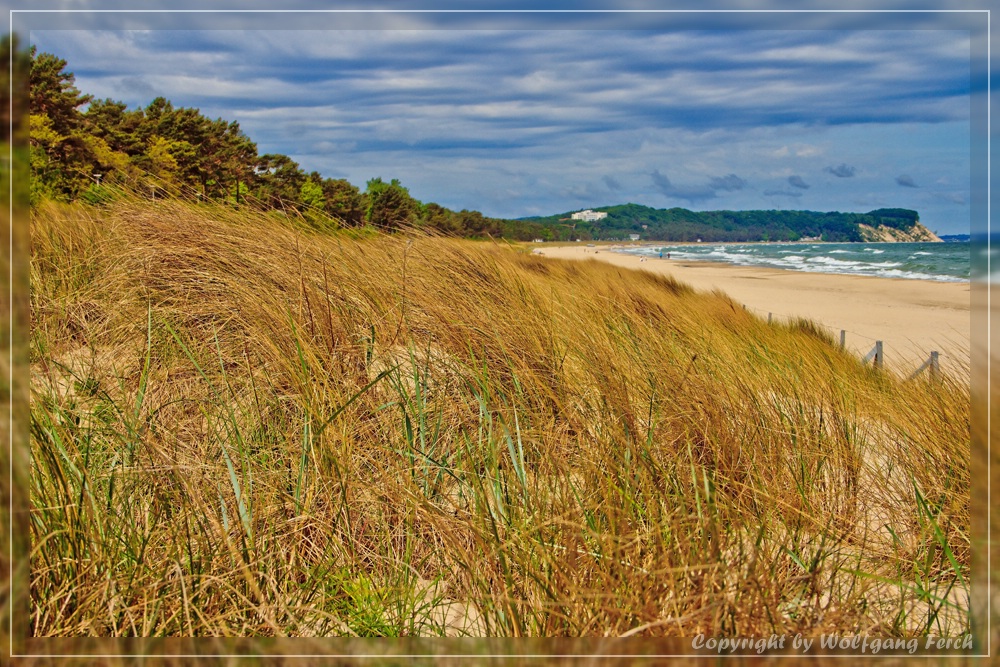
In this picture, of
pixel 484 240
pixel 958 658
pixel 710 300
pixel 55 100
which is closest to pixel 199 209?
pixel 55 100

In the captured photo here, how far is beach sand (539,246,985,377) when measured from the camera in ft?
38.0

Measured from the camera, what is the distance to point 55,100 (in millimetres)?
4430

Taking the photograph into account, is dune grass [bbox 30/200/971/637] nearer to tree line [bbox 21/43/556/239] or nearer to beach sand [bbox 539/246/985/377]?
tree line [bbox 21/43/556/239]

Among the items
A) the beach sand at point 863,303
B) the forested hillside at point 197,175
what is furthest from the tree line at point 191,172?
the beach sand at point 863,303

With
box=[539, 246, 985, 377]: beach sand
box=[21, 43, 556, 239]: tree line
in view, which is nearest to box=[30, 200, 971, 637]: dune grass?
box=[21, 43, 556, 239]: tree line

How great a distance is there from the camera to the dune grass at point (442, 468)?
1401mm

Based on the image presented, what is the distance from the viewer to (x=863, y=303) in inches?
725

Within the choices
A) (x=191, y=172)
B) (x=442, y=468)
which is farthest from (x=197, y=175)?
(x=442, y=468)

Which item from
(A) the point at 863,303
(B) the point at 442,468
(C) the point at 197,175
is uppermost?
(C) the point at 197,175

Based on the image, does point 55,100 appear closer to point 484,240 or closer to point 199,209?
point 199,209

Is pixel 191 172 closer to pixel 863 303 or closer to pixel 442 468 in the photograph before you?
pixel 442 468

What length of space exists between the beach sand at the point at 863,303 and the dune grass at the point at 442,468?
20.6 feet

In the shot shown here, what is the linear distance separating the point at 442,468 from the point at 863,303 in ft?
64.6

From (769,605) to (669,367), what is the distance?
144cm
